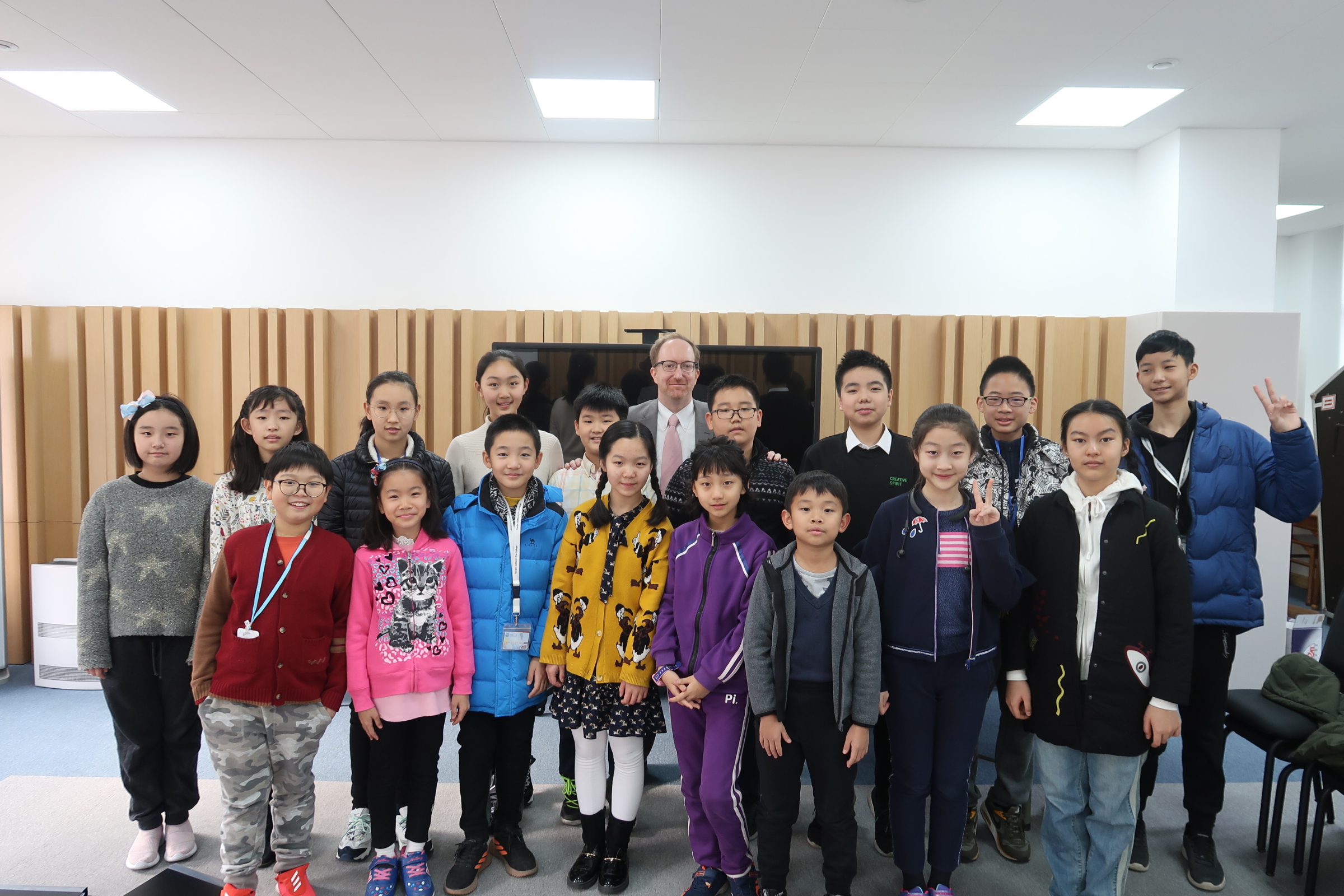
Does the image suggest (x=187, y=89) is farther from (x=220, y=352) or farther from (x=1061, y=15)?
(x=1061, y=15)

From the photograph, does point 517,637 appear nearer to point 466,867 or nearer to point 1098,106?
point 466,867

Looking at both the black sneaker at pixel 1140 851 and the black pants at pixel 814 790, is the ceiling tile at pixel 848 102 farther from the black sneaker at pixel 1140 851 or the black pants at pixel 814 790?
the black sneaker at pixel 1140 851

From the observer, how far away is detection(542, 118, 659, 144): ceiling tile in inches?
170

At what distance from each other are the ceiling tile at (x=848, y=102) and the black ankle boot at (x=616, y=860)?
3.54 m

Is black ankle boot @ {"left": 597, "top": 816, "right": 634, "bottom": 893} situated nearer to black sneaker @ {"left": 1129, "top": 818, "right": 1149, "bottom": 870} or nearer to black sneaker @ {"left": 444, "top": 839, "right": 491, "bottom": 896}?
black sneaker @ {"left": 444, "top": 839, "right": 491, "bottom": 896}

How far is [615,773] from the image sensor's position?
2.33m

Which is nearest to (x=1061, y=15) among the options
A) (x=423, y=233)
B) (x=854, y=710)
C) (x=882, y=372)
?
(x=882, y=372)

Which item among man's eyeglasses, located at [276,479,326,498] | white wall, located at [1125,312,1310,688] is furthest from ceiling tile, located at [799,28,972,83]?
man's eyeglasses, located at [276,479,326,498]

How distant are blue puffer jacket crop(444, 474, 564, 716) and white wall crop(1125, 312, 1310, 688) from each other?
3.89 metres

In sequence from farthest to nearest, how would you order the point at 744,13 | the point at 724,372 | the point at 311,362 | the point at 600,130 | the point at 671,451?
the point at 311,362 < the point at 600,130 < the point at 724,372 < the point at 744,13 < the point at 671,451

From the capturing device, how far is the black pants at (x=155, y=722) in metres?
2.36

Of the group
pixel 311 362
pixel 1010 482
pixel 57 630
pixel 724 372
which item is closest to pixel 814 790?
pixel 1010 482

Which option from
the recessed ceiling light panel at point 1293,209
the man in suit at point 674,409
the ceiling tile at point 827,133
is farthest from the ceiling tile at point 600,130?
the recessed ceiling light panel at point 1293,209

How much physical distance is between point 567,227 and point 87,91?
2.67 metres
